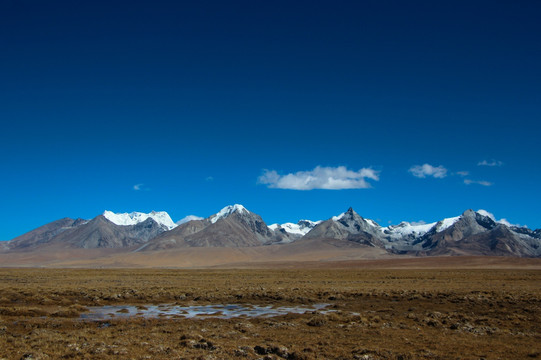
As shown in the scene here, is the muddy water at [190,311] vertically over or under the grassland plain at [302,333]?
under

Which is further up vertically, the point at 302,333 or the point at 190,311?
the point at 302,333

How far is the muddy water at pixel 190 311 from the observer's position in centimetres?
3412

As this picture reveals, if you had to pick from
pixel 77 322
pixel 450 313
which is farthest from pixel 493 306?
pixel 77 322

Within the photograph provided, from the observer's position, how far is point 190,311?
36.9 meters

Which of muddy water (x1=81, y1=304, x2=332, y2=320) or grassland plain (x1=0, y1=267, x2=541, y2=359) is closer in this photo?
grassland plain (x1=0, y1=267, x2=541, y2=359)

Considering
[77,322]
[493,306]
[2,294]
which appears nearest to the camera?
[77,322]

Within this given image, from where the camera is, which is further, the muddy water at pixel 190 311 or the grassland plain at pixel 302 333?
the muddy water at pixel 190 311

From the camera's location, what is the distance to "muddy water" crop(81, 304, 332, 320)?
3412 cm

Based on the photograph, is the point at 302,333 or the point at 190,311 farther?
→ the point at 190,311

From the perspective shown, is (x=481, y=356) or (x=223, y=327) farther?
(x=223, y=327)

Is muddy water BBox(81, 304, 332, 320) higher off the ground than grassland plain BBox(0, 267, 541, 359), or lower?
lower

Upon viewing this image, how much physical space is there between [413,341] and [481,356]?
4011 millimetres

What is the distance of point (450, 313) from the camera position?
111ft

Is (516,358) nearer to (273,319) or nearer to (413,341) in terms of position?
(413,341)
